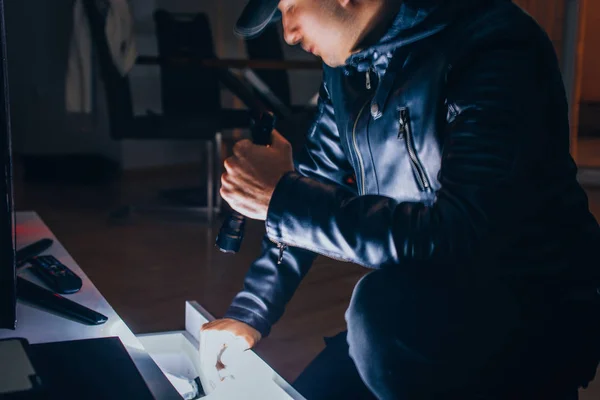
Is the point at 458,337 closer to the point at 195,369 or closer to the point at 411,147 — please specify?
the point at 411,147

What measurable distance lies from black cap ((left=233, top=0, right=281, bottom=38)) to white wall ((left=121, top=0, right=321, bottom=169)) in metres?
4.26

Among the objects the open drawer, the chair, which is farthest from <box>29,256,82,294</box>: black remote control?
the chair

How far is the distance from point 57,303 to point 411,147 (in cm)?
49

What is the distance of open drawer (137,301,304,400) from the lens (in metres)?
0.84

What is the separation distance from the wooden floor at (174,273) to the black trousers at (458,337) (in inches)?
31.2

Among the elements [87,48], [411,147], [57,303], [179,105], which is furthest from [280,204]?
[87,48]

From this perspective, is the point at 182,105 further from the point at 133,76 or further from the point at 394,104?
the point at 394,104

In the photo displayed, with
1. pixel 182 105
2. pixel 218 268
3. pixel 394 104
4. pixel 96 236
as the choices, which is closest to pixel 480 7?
pixel 394 104

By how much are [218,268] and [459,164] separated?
1.94 m

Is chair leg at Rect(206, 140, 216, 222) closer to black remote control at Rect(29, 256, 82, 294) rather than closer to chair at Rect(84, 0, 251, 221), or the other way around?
chair at Rect(84, 0, 251, 221)

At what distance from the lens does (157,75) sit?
521 centimetres

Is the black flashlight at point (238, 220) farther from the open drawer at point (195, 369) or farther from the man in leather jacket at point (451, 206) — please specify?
the open drawer at point (195, 369)

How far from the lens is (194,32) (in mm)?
4160

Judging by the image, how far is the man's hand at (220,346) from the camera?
97 centimetres
